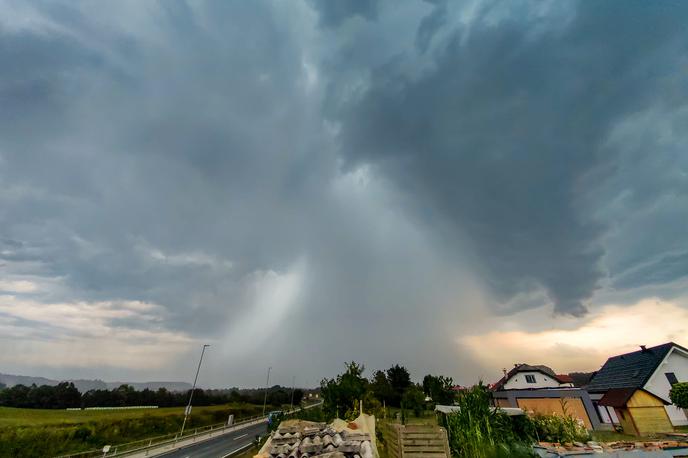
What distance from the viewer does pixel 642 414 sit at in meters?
→ 25.9

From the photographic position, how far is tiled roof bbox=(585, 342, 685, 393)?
3331 cm

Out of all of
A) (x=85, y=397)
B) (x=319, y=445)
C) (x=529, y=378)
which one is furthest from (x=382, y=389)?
(x=85, y=397)

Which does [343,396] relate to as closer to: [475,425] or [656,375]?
[475,425]

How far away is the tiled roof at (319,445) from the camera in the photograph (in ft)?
34.1

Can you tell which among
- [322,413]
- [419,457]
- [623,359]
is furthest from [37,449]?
[623,359]

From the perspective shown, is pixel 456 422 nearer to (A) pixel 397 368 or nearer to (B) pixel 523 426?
(B) pixel 523 426

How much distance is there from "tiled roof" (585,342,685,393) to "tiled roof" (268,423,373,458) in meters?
38.5

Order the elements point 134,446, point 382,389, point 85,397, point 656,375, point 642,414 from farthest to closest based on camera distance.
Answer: point 85,397, point 382,389, point 134,446, point 656,375, point 642,414

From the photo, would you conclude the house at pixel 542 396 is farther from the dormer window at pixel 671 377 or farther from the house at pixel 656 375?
the dormer window at pixel 671 377

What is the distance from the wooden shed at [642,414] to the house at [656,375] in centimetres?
280

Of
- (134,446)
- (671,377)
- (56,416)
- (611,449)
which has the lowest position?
Answer: (134,446)

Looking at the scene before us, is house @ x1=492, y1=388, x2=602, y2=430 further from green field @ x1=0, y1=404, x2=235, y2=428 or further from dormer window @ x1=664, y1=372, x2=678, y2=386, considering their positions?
green field @ x1=0, y1=404, x2=235, y2=428

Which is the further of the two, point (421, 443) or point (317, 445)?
point (421, 443)

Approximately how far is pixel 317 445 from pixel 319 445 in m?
0.08
